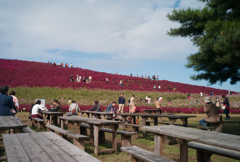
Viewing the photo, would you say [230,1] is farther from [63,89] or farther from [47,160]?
[63,89]

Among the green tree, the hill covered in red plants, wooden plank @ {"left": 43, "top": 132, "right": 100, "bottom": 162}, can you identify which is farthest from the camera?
the hill covered in red plants

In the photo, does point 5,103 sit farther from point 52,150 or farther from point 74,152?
point 74,152

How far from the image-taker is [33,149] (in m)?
2.63

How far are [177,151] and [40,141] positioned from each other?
3.94 meters

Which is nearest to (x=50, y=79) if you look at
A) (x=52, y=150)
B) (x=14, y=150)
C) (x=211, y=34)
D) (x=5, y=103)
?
(x=5, y=103)

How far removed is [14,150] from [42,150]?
36 centimetres

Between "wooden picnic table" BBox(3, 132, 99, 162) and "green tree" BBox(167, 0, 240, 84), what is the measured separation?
5429 mm

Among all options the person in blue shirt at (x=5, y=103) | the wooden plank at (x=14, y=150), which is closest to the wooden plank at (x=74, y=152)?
the wooden plank at (x=14, y=150)

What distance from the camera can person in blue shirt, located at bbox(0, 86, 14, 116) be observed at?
608 centimetres

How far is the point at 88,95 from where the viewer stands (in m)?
25.0

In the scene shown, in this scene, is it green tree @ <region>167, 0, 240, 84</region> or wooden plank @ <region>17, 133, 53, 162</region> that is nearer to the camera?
wooden plank @ <region>17, 133, 53, 162</region>

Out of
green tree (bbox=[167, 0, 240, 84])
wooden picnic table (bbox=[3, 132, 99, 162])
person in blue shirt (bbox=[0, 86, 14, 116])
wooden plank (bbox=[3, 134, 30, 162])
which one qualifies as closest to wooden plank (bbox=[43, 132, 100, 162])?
wooden picnic table (bbox=[3, 132, 99, 162])

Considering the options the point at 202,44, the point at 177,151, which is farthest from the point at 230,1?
the point at 177,151

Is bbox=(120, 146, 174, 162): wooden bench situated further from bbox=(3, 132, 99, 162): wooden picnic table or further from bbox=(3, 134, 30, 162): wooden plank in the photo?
bbox=(3, 134, 30, 162): wooden plank
